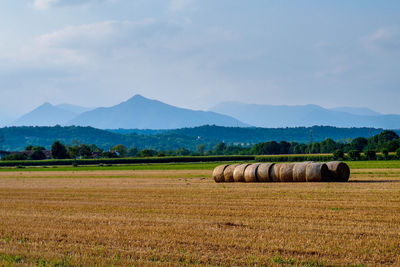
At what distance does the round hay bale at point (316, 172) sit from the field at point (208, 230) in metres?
6.32

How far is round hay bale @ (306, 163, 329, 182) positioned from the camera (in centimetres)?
2862

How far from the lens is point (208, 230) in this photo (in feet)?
44.0

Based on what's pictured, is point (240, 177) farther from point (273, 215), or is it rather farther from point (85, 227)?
point (85, 227)

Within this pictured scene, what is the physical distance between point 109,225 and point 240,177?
17.5m

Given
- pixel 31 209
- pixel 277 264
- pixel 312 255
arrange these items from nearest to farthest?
1. pixel 277 264
2. pixel 312 255
3. pixel 31 209

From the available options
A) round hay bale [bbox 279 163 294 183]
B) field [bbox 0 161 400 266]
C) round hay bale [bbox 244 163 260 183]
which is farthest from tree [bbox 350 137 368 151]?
field [bbox 0 161 400 266]

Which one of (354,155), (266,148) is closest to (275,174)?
(354,155)

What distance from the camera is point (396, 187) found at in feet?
81.6

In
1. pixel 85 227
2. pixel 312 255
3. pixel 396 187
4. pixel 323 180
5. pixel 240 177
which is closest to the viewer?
pixel 312 255

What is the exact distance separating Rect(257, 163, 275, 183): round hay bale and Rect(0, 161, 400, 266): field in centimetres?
800

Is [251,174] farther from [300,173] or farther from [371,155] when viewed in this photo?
[371,155]

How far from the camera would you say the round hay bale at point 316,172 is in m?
28.6

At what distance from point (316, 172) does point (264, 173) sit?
129 inches

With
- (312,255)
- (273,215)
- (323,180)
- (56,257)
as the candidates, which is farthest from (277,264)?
(323,180)
